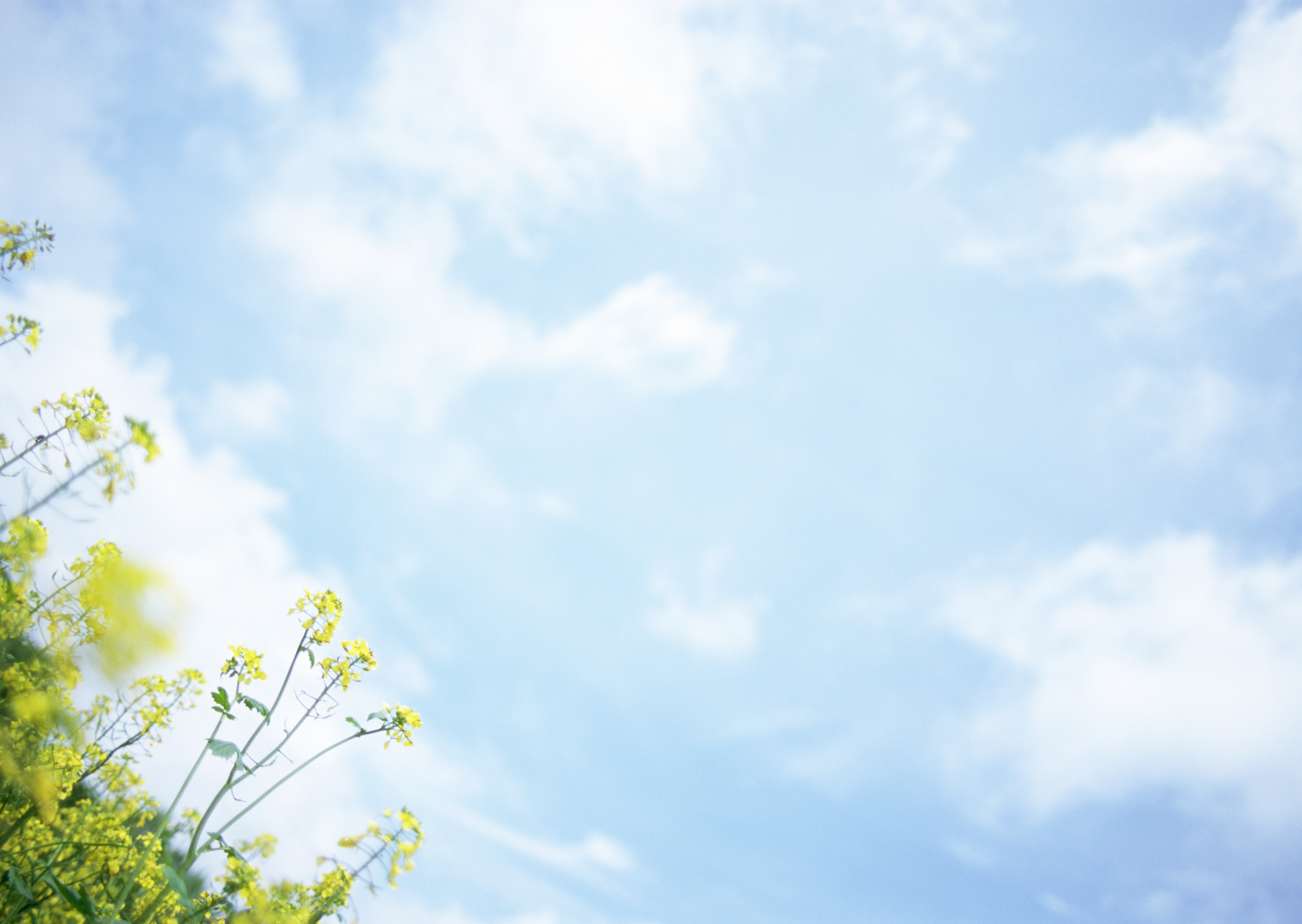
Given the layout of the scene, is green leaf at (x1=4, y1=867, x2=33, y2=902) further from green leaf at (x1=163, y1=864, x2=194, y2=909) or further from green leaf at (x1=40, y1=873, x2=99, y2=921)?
green leaf at (x1=163, y1=864, x2=194, y2=909)

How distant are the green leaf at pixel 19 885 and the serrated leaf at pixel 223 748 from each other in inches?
32.4

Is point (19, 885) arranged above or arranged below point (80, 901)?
below

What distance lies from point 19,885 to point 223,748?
2.87 feet

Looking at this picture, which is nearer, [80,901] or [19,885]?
[80,901]

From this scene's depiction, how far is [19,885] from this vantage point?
3047 mm

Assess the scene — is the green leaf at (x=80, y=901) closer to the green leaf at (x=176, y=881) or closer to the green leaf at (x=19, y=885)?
the green leaf at (x=19, y=885)

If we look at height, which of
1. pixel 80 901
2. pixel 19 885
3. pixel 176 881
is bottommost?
pixel 19 885

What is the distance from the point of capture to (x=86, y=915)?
9.34 feet

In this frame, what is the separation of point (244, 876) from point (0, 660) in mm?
1643

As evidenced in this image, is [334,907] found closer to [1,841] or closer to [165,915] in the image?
[1,841]

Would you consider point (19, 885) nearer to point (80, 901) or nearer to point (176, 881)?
point (80, 901)

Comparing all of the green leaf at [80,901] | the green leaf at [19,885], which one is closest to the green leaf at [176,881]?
the green leaf at [80,901]

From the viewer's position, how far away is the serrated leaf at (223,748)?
3.57 metres

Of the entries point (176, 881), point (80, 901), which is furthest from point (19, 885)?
point (176, 881)
